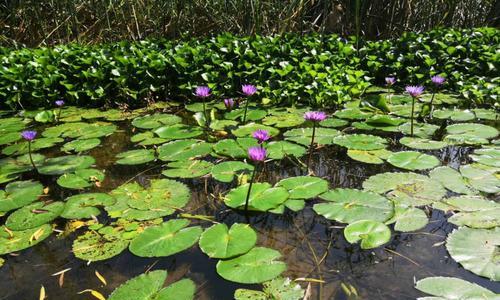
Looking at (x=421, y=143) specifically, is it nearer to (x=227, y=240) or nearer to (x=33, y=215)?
(x=227, y=240)

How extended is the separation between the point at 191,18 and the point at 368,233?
4.80 meters

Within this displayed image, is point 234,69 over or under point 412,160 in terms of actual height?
over

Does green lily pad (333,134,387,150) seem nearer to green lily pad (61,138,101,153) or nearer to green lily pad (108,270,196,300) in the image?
green lily pad (108,270,196,300)

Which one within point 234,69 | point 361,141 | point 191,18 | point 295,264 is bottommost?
point 295,264

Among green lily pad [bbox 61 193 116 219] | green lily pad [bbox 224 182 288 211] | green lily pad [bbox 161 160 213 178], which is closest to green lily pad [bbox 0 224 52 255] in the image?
green lily pad [bbox 61 193 116 219]

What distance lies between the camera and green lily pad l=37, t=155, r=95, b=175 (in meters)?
2.57

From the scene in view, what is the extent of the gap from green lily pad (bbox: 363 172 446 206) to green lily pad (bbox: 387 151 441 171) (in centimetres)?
11

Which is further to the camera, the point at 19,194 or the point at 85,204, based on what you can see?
the point at 19,194

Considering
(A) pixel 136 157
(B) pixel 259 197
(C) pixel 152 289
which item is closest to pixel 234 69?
(A) pixel 136 157

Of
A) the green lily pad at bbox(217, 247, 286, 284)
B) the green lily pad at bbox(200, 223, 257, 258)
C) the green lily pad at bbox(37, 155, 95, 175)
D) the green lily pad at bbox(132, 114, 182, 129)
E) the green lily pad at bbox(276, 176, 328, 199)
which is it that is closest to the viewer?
the green lily pad at bbox(217, 247, 286, 284)

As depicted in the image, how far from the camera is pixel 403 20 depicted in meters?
5.70

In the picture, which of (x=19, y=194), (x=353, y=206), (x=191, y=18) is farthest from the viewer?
(x=191, y=18)

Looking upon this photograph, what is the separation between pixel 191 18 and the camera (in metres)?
5.83

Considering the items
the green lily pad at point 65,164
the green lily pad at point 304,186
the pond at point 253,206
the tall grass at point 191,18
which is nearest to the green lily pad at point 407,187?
the pond at point 253,206
